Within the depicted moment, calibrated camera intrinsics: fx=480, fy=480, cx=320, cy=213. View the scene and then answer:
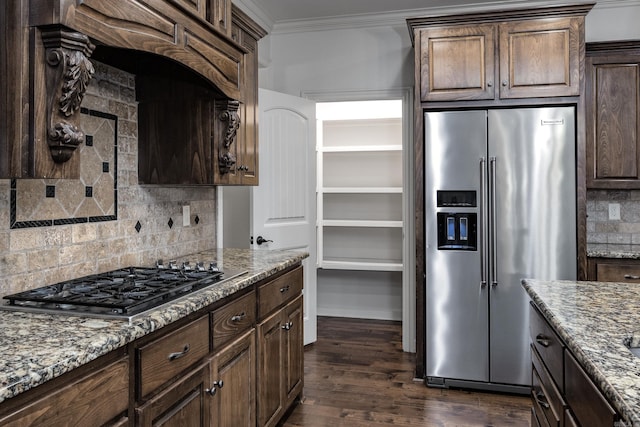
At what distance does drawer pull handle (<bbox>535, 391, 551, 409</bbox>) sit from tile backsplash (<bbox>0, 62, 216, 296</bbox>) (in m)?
1.86

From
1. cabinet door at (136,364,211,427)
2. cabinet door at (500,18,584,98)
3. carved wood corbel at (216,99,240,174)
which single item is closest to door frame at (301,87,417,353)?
cabinet door at (500,18,584,98)

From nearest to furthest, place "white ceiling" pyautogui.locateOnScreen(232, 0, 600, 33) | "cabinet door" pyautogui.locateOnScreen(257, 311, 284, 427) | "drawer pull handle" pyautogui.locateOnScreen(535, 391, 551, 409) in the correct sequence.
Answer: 1. "drawer pull handle" pyautogui.locateOnScreen(535, 391, 551, 409)
2. "cabinet door" pyautogui.locateOnScreen(257, 311, 284, 427)
3. "white ceiling" pyautogui.locateOnScreen(232, 0, 600, 33)

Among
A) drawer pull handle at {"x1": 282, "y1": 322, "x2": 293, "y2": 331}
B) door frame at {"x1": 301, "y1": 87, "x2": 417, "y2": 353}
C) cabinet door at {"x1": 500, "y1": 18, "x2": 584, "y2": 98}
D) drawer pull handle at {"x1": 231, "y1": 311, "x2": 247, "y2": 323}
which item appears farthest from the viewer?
door frame at {"x1": 301, "y1": 87, "x2": 417, "y2": 353}

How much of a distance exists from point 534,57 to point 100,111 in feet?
8.68

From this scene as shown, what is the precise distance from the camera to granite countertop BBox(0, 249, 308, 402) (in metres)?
1.02

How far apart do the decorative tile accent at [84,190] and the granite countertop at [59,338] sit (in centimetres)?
41

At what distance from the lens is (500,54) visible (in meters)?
3.18

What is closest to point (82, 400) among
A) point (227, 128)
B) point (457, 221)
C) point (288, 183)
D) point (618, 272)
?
point (227, 128)

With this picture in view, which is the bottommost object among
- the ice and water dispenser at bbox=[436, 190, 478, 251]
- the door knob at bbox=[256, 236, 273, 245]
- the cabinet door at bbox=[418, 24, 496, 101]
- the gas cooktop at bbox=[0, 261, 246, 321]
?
the gas cooktop at bbox=[0, 261, 246, 321]

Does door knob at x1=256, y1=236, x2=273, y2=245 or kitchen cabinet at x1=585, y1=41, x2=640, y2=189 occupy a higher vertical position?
kitchen cabinet at x1=585, y1=41, x2=640, y2=189

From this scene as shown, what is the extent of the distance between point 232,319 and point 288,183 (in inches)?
79.0

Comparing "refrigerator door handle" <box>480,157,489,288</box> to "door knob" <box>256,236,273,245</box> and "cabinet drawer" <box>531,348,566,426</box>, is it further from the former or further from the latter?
"door knob" <box>256,236,273,245</box>

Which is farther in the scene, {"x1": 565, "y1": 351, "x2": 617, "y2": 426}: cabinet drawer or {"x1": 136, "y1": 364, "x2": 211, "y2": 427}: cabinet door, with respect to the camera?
{"x1": 136, "y1": 364, "x2": 211, "y2": 427}: cabinet door

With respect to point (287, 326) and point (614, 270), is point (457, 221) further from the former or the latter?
point (287, 326)
